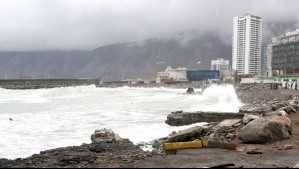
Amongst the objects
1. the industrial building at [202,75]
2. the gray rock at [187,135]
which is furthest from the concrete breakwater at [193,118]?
the industrial building at [202,75]

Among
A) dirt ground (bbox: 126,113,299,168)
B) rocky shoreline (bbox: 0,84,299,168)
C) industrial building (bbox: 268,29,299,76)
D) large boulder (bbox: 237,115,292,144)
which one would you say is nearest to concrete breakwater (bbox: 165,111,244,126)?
rocky shoreline (bbox: 0,84,299,168)

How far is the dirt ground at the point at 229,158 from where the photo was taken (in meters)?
8.82

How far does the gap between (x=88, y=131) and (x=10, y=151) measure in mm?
5770

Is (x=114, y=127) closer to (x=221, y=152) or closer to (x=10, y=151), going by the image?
(x=10, y=151)

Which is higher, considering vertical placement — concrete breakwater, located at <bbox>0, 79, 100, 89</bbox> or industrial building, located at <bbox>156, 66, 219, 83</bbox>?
industrial building, located at <bbox>156, 66, 219, 83</bbox>

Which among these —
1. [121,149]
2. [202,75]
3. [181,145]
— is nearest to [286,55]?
[202,75]

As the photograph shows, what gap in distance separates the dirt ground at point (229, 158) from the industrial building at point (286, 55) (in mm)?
120828

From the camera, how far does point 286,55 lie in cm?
13512

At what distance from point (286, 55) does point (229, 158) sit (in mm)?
132964

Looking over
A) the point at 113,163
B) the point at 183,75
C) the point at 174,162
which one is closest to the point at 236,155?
the point at 174,162

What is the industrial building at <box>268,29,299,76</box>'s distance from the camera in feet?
431

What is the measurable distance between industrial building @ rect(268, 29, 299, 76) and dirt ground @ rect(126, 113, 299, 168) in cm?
12083

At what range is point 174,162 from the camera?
9078 millimetres

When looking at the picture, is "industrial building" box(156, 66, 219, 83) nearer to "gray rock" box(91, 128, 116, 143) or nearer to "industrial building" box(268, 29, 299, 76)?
"industrial building" box(268, 29, 299, 76)
